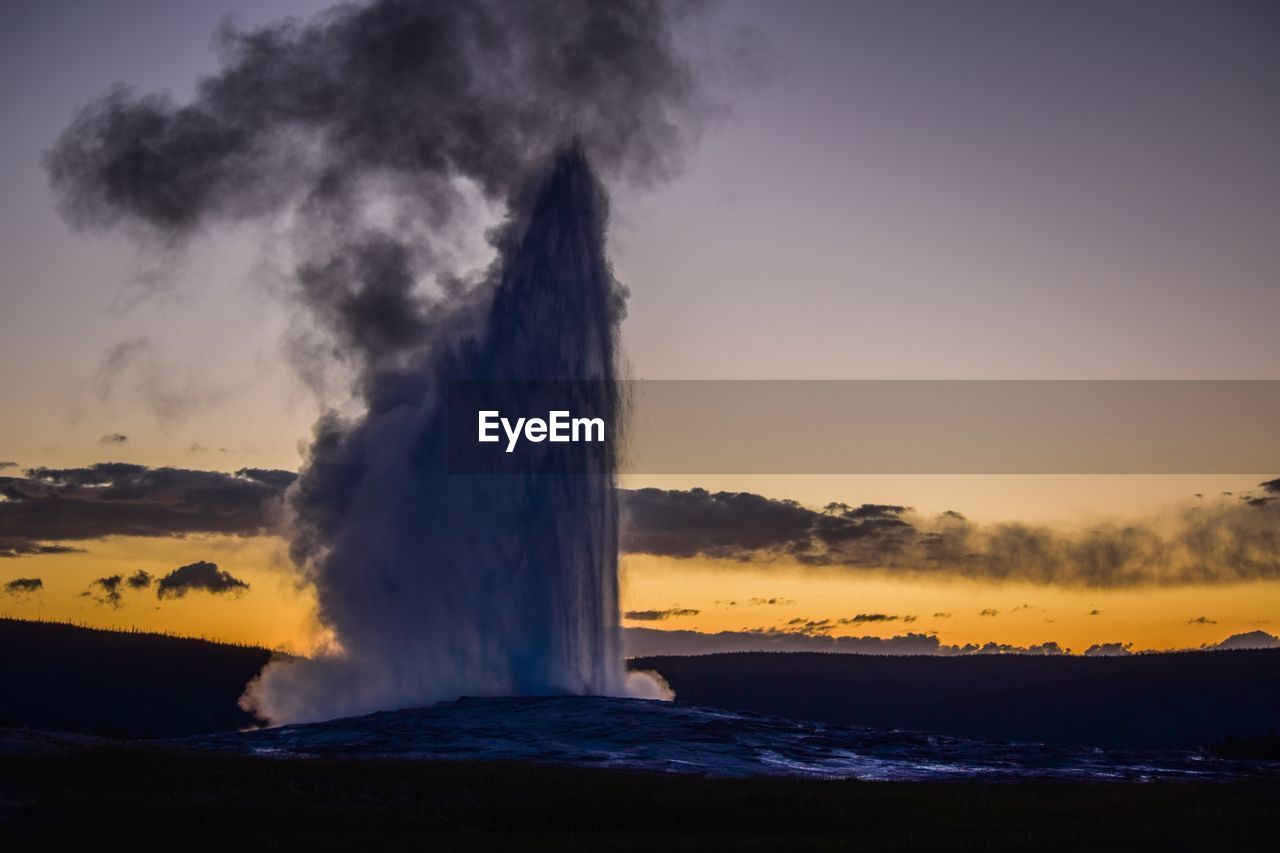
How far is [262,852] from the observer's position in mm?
29141

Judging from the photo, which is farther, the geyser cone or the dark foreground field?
the geyser cone

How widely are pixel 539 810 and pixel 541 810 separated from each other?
0.05 m

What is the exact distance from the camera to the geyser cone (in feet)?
226

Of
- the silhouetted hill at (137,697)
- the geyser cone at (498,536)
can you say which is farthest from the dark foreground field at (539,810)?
the silhouetted hill at (137,697)

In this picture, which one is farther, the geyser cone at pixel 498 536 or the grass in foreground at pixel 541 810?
the geyser cone at pixel 498 536

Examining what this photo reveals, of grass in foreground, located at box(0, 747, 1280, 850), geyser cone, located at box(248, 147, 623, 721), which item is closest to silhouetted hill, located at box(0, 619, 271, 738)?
geyser cone, located at box(248, 147, 623, 721)

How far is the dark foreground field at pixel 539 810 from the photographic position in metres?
31.3

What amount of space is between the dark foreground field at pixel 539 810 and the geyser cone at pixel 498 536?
26.1 metres

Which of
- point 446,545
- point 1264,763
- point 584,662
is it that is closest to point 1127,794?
point 1264,763

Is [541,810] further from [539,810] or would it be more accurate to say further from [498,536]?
[498,536]

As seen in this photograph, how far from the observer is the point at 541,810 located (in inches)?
1410

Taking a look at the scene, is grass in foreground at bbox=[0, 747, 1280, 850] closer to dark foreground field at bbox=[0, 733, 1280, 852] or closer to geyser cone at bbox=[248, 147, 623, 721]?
dark foreground field at bbox=[0, 733, 1280, 852]

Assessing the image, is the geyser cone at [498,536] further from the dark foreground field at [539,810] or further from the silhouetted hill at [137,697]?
the silhouetted hill at [137,697]

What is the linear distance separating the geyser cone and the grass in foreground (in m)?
26.4
